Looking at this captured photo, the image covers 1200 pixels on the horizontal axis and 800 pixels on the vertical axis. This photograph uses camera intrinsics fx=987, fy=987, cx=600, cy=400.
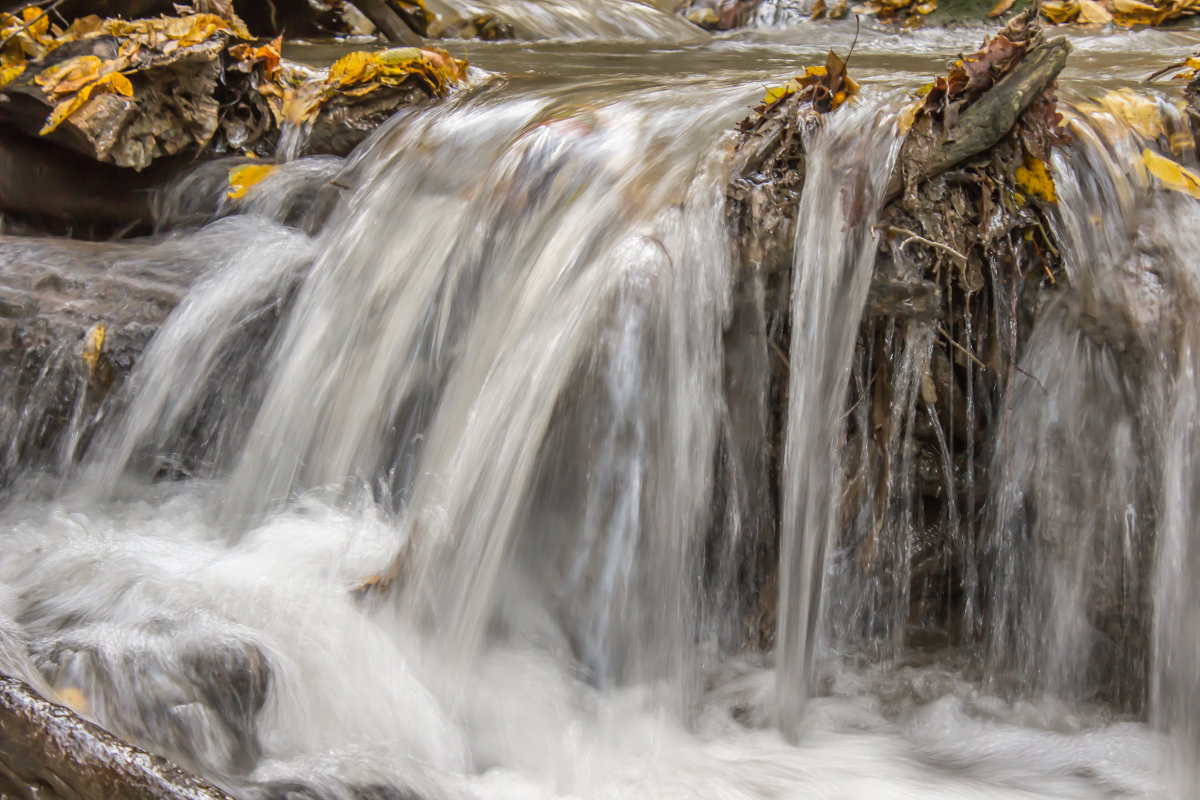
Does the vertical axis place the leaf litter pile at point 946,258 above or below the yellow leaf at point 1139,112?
below

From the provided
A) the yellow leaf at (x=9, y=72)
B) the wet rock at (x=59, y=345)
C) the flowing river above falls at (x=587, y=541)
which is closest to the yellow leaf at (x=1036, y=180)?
the flowing river above falls at (x=587, y=541)

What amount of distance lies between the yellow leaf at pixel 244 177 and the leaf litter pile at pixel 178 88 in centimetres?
24

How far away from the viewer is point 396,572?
2.79 meters

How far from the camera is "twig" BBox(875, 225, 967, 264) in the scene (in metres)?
2.45

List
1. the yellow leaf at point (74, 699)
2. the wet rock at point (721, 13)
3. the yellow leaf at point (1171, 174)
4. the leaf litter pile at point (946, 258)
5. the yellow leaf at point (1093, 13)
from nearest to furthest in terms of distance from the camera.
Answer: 1. the yellow leaf at point (74, 699)
2. the leaf litter pile at point (946, 258)
3. the yellow leaf at point (1171, 174)
4. the yellow leaf at point (1093, 13)
5. the wet rock at point (721, 13)

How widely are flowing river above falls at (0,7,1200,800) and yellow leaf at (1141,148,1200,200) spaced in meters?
0.06

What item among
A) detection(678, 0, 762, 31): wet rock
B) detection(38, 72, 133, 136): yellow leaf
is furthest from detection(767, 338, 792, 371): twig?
detection(678, 0, 762, 31): wet rock

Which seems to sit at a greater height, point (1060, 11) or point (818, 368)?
point (1060, 11)

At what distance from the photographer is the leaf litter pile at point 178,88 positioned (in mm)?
4172

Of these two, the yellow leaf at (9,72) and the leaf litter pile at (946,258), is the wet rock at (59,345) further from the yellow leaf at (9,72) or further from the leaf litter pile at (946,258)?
the leaf litter pile at (946,258)

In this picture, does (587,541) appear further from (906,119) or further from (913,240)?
(906,119)

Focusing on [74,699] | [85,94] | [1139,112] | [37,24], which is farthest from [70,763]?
[37,24]

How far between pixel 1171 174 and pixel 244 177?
3.51m

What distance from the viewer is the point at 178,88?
14.4ft
